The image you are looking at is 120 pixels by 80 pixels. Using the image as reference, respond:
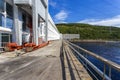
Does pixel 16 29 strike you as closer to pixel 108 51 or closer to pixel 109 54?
pixel 109 54

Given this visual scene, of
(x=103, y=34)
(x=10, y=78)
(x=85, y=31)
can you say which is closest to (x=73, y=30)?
(x=85, y=31)

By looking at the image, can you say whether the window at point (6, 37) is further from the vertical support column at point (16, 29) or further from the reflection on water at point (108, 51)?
the reflection on water at point (108, 51)

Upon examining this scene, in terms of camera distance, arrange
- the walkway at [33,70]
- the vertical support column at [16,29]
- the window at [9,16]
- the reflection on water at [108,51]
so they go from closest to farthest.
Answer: the walkway at [33,70] < the window at [9,16] < the vertical support column at [16,29] < the reflection on water at [108,51]

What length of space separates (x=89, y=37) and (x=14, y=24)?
157m

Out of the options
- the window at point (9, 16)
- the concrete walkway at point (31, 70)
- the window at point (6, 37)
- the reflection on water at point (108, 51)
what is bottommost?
the reflection on water at point (108, 51)

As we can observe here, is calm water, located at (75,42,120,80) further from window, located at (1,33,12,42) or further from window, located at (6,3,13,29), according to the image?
window, located at (6,3,13,29)

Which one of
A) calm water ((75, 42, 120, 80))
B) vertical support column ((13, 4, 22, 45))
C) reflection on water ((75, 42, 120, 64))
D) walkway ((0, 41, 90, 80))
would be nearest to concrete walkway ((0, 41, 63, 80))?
walkway ((0, 41, 90, 80))

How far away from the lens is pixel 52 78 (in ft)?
29.8

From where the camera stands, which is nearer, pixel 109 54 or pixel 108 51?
pixel 109 54

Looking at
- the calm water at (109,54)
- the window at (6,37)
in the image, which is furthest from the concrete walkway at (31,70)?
the window at (6,37)

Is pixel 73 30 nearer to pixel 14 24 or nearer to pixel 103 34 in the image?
pixel 103 34

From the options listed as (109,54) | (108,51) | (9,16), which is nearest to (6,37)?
(9,16)

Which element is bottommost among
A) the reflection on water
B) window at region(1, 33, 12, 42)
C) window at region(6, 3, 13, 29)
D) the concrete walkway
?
the reflection on water

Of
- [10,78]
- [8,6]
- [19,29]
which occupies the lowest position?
[10,78]
